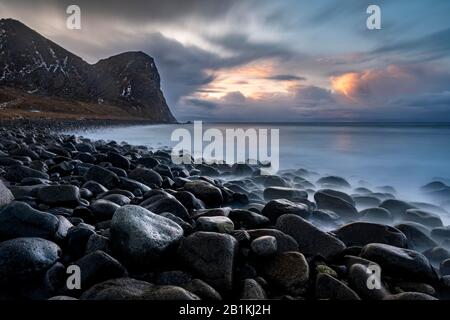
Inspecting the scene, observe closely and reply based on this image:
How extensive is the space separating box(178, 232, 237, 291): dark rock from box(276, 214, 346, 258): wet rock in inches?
41.9

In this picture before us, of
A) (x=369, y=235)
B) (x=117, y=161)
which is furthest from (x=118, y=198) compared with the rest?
(x=117, y=161)

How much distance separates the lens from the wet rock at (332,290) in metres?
3.19

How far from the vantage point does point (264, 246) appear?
3689mm

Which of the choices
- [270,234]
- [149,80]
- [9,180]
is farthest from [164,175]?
[149,80]

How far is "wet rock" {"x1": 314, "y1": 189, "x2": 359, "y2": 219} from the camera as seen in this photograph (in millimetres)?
6889

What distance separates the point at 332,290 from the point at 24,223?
3.26 meters

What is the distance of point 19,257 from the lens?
10.7 ft

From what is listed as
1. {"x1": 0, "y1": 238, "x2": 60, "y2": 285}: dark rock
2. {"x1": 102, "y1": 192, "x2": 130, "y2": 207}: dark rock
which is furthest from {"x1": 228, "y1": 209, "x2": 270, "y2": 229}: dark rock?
{"x1": 0, "y1": 238, "x2": 60, "y2": 285}: dark rock

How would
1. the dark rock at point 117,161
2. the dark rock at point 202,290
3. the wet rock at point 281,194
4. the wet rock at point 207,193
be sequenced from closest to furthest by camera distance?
the dark rock at point 202,290, the wet rock at point 207,193, the wet rock at point 281,194, the dark rock at point 117,161

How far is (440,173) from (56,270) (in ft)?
57.7

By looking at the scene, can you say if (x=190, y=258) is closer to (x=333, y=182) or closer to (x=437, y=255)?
(x=437, y=255)

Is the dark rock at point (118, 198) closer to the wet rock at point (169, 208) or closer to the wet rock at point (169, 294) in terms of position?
the wet rock at point (169, 208)

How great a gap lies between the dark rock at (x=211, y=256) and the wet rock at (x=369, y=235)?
1.99 metres

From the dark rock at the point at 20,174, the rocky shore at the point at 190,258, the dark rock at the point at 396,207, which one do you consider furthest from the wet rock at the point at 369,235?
the dark rock at the point at 20,174
